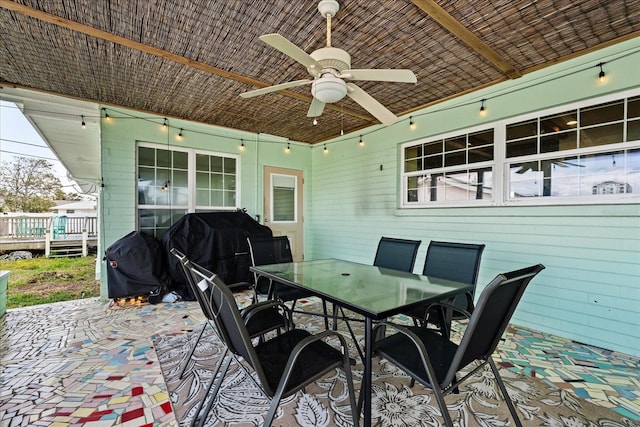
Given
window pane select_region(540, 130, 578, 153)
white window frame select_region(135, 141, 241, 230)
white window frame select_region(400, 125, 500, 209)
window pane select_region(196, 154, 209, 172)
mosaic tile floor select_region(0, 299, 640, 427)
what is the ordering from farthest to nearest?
window pane select_region(196, 154, 209, 172) → white window frame select_region(135, 141, 241, 230) → white window frame select_region(400, 125, 500, 209) → window pane select_region(540, 130, 578, 153) → mosaic tile floor select_region(0, 299, 640, 427)

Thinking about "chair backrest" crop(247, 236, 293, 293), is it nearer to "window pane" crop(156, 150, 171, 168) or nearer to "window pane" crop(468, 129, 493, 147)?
"window pane" crop(156, 150, 171, 168)

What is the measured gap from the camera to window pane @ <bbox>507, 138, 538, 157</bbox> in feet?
10.1

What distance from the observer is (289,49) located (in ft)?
5.64

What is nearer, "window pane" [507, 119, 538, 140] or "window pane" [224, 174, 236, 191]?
"window pane" [507, 119, 538, 140]

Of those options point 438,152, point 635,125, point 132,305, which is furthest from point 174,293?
point 635,125

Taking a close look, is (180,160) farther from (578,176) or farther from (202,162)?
(578,176)

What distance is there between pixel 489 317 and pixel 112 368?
9.02ft

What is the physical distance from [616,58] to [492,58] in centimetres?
104

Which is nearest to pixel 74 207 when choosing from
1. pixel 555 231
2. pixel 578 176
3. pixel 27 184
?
pixel 27 184

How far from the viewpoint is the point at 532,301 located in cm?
305

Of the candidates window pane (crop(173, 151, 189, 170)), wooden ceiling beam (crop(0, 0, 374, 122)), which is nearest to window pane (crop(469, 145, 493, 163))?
wooden ceiling beam (crop(0, 0, 374, 122))

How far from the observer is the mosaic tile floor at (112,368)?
1746mm

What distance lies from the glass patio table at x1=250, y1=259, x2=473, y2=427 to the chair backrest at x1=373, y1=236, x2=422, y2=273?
0.33m

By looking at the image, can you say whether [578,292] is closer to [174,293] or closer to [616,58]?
[616,58]
